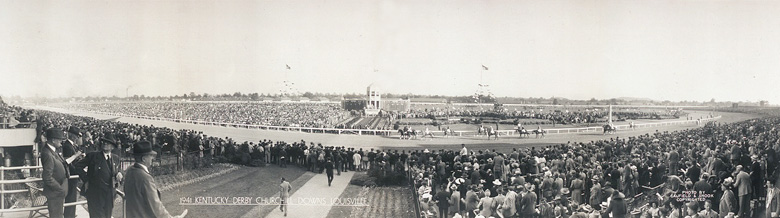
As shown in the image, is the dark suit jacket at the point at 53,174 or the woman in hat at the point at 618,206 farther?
the woman in hat at the point at 618,206

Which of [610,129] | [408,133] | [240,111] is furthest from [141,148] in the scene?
[240,111]

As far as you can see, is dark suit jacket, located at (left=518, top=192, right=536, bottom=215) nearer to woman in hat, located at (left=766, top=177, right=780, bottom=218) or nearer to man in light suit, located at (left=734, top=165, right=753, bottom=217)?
man in light suit, located at (left=734, top=165, right=753, bottom=217)

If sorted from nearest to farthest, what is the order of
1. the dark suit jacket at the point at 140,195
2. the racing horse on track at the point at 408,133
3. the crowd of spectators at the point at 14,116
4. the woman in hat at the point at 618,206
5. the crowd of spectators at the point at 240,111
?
the dark suit jacket at the point at 140,195 < the woman in hat at the point at 618,206 < the crowd of spectators at the point at 14,116 < the racing horse on track at the point at 408,133 < the crowd of spectators at the point at 240,111

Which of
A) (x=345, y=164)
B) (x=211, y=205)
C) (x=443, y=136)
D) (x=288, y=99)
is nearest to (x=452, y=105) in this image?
(x=443, y=136)

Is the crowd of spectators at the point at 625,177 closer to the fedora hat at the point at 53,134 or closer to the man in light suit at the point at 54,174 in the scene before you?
the man in light suit at the point at 54,174

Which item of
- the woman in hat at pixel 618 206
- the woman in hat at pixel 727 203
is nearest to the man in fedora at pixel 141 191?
the woman in hat at pixel 618 206

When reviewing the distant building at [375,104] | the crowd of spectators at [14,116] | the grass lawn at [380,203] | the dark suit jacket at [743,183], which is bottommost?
the grass lawn at [380,203]

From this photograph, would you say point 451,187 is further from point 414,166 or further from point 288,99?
point 288,99

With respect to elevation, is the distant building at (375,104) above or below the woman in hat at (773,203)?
above
